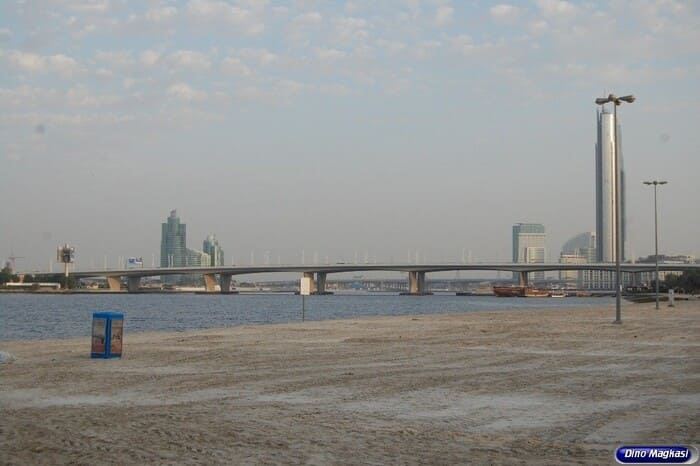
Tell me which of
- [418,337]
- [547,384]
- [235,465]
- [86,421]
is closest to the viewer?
[235,465]

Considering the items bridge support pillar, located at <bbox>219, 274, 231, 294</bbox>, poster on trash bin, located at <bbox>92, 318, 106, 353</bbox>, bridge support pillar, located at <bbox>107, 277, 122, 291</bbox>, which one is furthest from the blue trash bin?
bridge support pillar, located at <bbox>107, 277, 122, 291</bbox>

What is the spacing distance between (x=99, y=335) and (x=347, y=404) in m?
10.9

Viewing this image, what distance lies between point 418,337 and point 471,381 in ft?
48.1

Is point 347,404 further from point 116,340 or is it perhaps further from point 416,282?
point 416,282

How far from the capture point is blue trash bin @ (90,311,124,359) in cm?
2242

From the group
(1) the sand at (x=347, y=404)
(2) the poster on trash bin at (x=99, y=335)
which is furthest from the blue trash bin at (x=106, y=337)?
(1) the sand at (x=347, y=404)

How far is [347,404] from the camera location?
1384 cm

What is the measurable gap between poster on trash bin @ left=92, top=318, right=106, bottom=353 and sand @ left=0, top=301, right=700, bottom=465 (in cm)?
70

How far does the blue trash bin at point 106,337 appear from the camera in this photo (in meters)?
22.4

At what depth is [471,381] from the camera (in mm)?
17031

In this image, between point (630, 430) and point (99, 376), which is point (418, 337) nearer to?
point (99, 376)

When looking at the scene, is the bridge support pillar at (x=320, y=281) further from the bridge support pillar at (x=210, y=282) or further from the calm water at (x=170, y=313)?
the bridge support pillar at (x=210, y=282)

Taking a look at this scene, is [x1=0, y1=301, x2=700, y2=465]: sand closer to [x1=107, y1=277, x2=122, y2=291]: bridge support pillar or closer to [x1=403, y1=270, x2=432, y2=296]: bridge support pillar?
[x1=403, y1=270, x2=432, y2=296]: bridge support pillar

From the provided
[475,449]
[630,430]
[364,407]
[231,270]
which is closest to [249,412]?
[364,407]
